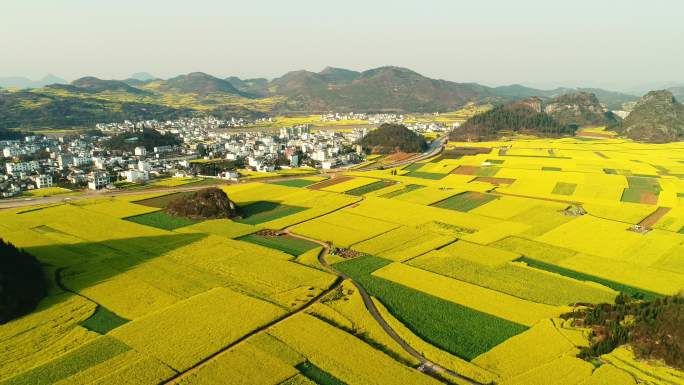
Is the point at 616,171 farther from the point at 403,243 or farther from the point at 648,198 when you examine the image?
the point at 403,243

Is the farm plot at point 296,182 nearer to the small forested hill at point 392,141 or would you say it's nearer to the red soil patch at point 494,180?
the red soil patch at point 494,180

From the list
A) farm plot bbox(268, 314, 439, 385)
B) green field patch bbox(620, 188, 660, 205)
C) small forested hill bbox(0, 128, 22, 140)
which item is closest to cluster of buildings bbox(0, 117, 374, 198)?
small forested hill bbox(0, 128, 22, 140)

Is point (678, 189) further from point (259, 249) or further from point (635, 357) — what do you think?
point (259, 249)

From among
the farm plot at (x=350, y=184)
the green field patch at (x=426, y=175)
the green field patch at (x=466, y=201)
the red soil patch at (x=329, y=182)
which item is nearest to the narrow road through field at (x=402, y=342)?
the green field patch at (x=466, y=201)

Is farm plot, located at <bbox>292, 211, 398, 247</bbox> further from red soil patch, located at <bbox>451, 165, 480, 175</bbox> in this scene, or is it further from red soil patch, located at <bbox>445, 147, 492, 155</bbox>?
red soil patch, located at <bbox>445, 147, 492, 155</bbox>

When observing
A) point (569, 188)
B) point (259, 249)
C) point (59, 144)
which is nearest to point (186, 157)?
point (59, 144)
